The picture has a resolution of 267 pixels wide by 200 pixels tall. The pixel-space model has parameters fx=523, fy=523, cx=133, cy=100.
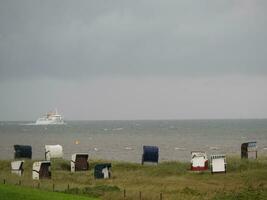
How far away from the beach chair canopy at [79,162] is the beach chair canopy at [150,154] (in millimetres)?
5990

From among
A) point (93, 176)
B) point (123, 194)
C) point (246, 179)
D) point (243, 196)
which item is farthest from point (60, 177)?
point (243, 196)

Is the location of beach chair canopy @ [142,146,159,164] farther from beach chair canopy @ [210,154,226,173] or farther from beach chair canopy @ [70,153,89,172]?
beach chair canopy @ [210,154,226,173]

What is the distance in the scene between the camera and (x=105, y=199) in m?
31.5

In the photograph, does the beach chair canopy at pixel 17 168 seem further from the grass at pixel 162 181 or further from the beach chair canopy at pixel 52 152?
the beach chair canopy at pixel 52 152

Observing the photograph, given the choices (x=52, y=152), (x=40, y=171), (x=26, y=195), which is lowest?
(x=26, y=195)

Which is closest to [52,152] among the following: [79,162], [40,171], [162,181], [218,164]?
[79,162]

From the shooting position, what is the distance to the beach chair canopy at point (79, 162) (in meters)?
48.0

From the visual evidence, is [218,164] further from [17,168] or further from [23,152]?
[23,152]

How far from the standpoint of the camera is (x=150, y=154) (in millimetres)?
51344

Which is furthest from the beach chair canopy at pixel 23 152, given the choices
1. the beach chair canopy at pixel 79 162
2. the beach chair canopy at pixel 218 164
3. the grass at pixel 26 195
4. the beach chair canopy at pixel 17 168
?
the grass at pixel 26 195

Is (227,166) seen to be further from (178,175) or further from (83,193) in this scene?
(83,193)

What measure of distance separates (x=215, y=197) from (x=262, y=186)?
523 centimetres

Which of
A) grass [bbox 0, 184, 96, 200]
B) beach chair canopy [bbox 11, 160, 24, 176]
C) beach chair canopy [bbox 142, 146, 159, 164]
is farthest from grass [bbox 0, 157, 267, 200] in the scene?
grass [bbox 0, 184, 96, 200]

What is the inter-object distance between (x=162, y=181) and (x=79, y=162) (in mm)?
11495
